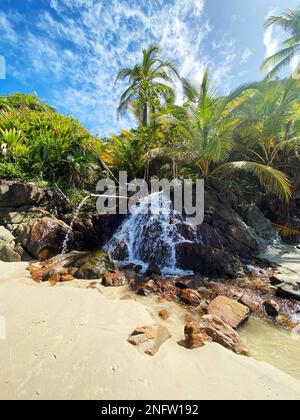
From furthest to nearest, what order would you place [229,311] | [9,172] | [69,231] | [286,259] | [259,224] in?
1. [259,224]
2. [9,172]
3. [286,259]
4. [69,231]
5. [229,311]

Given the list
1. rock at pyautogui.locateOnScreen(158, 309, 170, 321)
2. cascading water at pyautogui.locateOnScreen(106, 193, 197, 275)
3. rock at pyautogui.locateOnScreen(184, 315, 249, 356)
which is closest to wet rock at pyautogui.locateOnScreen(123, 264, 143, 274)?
cascading water at pyautogui.locateOnScreen(106, 193, 197, 275)

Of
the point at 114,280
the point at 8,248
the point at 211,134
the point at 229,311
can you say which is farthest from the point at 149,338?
the point at 211,134

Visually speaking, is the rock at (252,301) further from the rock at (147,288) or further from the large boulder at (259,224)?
the large boulder at (259,224)

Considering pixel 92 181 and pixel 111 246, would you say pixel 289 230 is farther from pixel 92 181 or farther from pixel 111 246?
pixel 92 181

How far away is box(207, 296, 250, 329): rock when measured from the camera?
3.98 meters

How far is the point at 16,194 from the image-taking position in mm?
7566

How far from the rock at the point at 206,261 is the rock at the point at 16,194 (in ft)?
17.1

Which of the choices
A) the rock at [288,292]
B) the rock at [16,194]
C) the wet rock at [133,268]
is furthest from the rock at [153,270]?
the rock at [16,194]

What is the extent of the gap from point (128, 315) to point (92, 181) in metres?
7.33

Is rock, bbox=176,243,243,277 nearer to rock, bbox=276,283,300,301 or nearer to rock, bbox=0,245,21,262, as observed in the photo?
rock, bbox=276,283,300,301

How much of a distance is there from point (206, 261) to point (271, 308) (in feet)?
7.48

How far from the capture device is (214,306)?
4.29m

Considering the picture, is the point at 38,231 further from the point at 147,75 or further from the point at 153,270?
the point at 147,75

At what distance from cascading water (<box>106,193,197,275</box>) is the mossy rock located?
1098 mm
